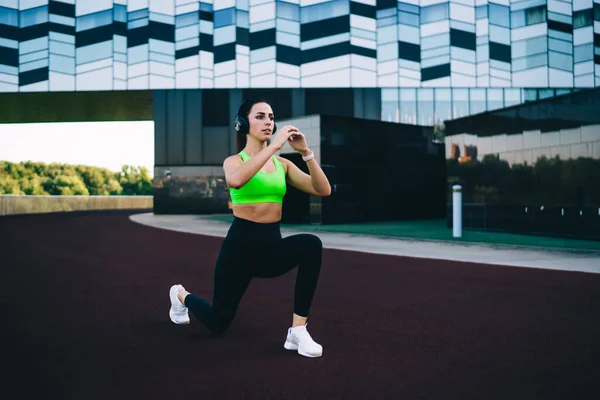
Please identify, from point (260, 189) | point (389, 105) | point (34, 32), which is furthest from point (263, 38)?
point (260, 189)

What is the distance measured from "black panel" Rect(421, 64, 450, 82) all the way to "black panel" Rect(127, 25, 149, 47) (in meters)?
16.7

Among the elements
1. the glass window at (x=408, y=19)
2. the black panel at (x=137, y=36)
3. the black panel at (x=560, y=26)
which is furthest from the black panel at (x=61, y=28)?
the black panel at (x=560, y=26)

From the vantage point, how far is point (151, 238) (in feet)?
48.5

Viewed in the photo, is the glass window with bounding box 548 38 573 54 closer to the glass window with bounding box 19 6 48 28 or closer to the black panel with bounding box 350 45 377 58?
the black panel with bounding box 350 45 377 58

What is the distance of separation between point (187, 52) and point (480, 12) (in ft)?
57.5

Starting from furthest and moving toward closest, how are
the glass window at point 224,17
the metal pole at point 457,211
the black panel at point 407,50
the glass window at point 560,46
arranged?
1. the glass window at point 224,17
2. the black panel at point 407,50
3. the glass window at point 560,46
4. the metal pole at point 457,211

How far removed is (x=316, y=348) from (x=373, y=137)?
18.5 meters

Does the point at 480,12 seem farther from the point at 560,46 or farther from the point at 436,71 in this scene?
the point at 560,46

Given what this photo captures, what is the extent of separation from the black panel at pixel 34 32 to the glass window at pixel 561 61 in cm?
2990

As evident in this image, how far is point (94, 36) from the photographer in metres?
32.3

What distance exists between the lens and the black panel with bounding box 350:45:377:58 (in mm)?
31625

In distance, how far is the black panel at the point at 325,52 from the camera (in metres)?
31.6

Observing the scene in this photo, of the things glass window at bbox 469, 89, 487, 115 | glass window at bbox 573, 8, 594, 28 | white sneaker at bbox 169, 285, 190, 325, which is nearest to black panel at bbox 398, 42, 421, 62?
glass window at bbox 469, 89, 487, 115

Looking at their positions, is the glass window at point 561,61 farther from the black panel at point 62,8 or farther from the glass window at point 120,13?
the black panel at point 62,8
